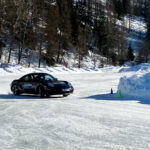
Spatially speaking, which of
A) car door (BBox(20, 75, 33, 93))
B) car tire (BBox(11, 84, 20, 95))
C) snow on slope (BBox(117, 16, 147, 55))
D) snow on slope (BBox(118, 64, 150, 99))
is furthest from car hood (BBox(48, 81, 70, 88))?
snow on slope (BBox(117, 16, 147, 55))

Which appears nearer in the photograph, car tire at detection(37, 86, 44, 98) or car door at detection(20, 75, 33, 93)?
car tire at detection(37, 86, 44, 98)

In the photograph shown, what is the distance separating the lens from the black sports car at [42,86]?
13.2 meters

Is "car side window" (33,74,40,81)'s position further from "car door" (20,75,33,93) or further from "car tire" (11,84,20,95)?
"car tire" (11,84,20,95)

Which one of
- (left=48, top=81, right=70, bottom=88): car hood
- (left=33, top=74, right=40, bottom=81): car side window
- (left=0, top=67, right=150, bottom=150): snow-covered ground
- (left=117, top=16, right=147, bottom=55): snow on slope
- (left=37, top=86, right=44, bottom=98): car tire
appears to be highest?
(left=117, top=16, right=147, bottom=55): snow on slope

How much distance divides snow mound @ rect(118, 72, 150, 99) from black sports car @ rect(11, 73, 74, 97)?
294 centimetres

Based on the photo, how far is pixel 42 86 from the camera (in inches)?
526

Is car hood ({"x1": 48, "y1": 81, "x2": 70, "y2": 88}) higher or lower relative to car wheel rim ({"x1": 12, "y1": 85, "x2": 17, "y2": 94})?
higher

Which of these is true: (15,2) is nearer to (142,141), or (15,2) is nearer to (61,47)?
(61,47)

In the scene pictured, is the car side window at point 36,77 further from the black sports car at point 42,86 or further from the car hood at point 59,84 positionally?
the car hood at point 59,84

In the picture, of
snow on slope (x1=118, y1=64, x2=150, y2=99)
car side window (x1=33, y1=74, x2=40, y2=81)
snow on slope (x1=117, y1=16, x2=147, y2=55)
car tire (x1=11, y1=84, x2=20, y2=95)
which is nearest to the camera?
snow on slope (x1=118, y1=64, x2=150, y2=99)

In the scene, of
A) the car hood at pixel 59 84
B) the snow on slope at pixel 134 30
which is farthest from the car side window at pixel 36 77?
the snow on slope at pixel 134 30

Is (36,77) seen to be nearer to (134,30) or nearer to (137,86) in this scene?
(137,86)

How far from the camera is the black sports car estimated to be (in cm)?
1317

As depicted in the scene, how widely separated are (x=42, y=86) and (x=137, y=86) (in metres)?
5.03
